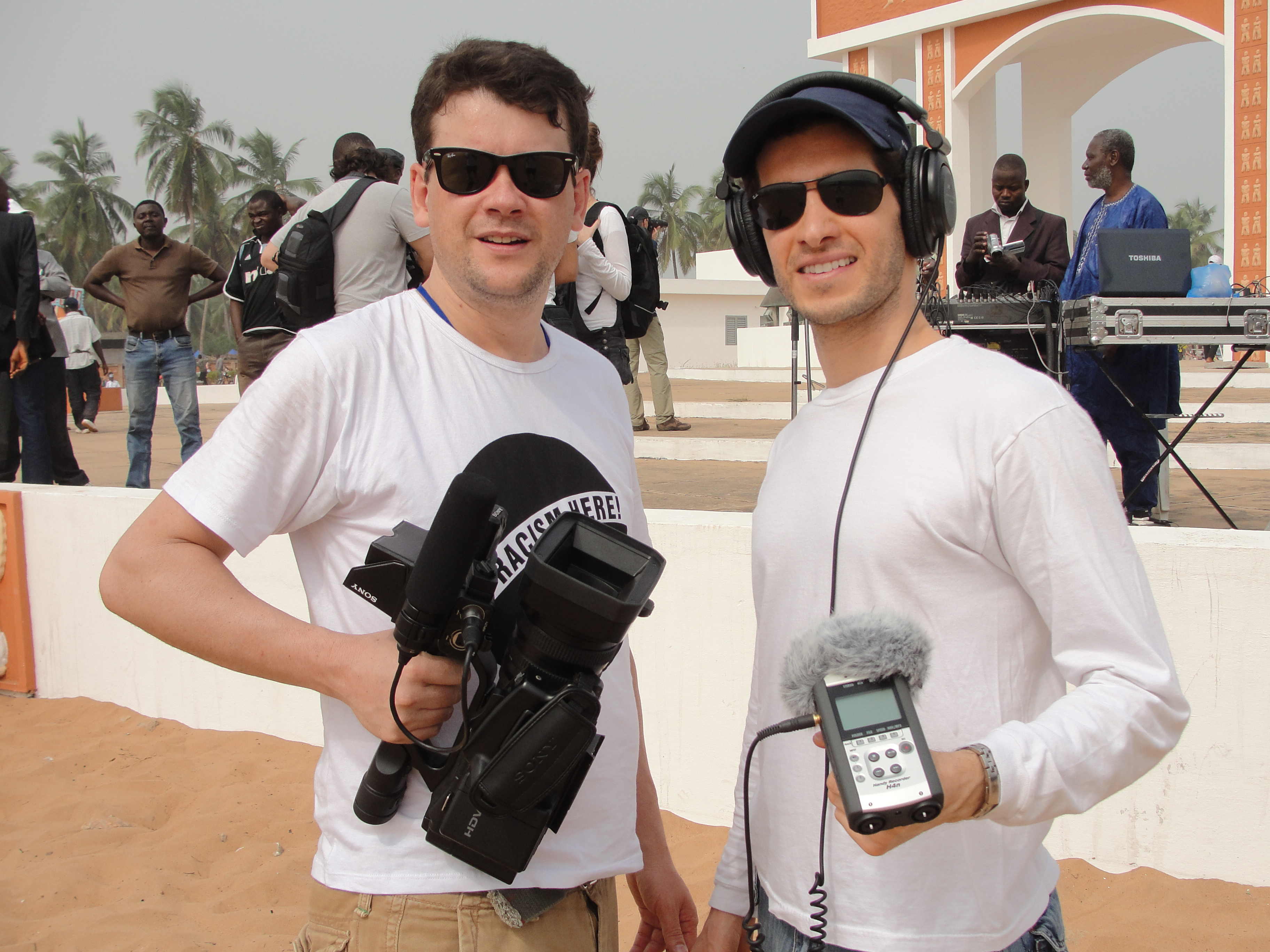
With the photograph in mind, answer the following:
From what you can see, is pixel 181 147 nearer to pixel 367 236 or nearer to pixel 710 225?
pixel 710 225

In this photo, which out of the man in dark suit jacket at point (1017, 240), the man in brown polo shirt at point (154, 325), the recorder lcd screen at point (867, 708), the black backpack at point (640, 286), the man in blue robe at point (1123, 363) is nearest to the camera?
the recorder lcd screen at point (867, 708)

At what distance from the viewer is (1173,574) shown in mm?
3064

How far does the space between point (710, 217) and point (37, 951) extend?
2623 inches

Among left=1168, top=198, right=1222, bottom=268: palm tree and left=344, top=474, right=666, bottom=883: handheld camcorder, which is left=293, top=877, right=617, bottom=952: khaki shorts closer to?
left=344, top=474, right=666, bottom=883: handheld camcorder

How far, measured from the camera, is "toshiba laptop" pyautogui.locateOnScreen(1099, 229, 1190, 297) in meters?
4.95

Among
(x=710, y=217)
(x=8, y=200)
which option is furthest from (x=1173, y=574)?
(x=710, y=217)

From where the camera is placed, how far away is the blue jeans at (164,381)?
289 inches

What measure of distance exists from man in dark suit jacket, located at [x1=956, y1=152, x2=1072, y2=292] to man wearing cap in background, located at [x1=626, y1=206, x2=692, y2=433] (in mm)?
2456

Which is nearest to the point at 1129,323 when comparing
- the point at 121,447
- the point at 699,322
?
the point at 121,447

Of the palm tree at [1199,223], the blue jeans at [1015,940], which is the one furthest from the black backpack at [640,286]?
the palm tree at [1199,223]

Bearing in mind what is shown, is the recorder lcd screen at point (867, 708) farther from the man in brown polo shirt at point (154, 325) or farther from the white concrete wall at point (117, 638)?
the man in brown polo shirt at point (154, 325)

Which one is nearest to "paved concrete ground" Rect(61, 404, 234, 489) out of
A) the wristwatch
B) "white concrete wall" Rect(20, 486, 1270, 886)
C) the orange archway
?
"white concrete wall" Rect(20, 486, 1270, 886)

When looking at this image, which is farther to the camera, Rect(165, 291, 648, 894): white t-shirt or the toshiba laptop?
the toshiba laptop

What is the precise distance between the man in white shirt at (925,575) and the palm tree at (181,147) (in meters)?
63.0
